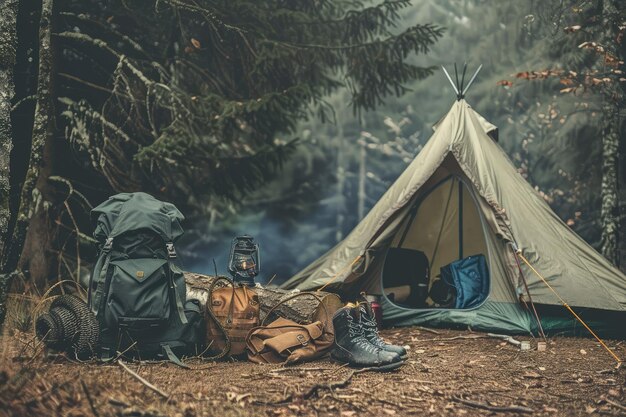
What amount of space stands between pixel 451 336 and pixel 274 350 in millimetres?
2084

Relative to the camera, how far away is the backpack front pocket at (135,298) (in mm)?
4078

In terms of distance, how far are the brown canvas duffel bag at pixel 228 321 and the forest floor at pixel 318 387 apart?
0.16 meters

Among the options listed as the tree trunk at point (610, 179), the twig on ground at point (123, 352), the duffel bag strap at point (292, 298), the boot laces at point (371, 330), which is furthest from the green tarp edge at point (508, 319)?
the tree trunk at point (610, 179)

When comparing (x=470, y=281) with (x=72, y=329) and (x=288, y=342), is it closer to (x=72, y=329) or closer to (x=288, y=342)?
(x=288, y=342)

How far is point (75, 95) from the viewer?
7004 millimetres

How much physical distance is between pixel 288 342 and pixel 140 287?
3.49 feet

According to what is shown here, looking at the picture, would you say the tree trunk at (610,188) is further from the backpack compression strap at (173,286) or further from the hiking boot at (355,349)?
the backpack compression strap at (173,286)

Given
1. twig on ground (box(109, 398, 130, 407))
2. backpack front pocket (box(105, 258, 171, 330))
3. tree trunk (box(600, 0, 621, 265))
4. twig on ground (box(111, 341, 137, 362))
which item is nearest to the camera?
twig on ground (box(109, 398, 130, 407))

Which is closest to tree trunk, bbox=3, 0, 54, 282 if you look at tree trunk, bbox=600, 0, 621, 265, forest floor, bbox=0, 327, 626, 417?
forest floor, bbox=0, 327, 626, 417

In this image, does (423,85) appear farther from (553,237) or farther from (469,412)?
(469,412)

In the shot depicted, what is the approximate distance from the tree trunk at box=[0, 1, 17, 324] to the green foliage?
6.99 feet

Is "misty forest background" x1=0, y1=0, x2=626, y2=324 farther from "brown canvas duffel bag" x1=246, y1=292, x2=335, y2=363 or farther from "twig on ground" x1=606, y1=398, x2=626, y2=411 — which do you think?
"twig on ground" x1=606, y1=398, x2=626, y2=411

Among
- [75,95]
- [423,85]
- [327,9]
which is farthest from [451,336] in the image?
[423,85]

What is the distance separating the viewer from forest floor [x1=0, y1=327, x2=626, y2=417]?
116 inches
